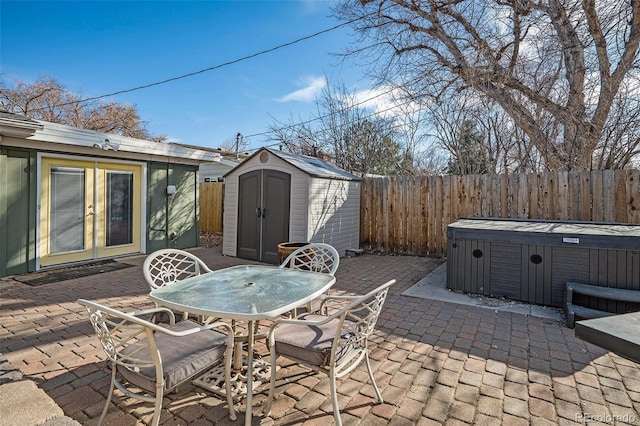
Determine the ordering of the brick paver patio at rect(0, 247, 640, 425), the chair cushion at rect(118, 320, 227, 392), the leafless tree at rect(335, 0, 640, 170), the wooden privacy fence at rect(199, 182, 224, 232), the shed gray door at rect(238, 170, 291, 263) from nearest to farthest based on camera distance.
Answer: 1. the chair cushion at rect(118, 320, 227, 392)
2. the brick paver patio at rect(0, 247, 640, 425)
3. the leafless tree at rect(335, 0, 640, 170)
4. the shed gray door at rect(238, 170, 291, 263)
5. the wooden privacy fence at rect(199, 182, 224, 232)

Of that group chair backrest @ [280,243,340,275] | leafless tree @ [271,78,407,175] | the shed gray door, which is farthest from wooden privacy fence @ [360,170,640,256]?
chair backrest @ [280,243,340,275]

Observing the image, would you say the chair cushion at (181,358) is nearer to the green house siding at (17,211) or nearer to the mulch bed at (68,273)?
the mulch bed at (68,273)

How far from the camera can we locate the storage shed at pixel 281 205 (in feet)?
Answer: 20.1

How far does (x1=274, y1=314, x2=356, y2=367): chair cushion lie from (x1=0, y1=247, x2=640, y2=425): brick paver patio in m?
0.38

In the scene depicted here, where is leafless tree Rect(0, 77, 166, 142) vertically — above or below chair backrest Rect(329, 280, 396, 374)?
above

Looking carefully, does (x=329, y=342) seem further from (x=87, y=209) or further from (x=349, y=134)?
(x=349, y=134)

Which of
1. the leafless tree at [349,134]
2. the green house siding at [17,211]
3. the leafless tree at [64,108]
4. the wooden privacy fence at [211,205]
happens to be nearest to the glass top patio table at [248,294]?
the green house siding at [17,211]

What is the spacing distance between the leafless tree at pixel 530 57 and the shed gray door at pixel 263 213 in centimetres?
421

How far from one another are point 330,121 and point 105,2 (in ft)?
22.5

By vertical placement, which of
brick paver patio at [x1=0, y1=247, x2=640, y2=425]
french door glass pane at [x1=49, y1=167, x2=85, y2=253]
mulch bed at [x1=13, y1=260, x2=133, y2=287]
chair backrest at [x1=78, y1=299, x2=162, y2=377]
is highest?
french door glass pane at [x1=49, y1=167, x2=85, y2=253]

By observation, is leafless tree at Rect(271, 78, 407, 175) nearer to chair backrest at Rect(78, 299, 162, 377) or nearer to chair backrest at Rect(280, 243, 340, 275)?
chair backrest at Rect(280, 243, 340, 275)

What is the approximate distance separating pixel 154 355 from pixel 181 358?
25 centimetres

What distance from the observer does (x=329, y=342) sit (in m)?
1.90

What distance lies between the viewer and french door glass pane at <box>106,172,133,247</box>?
6.34 m
